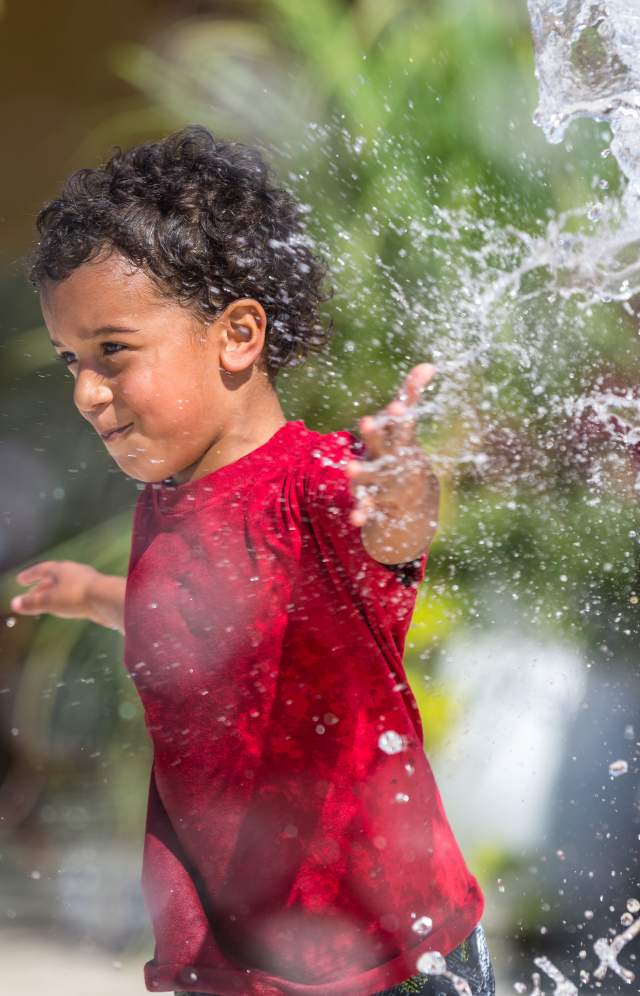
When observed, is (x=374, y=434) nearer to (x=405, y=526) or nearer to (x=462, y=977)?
(x=405, y=526)

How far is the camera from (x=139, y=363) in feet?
2.95

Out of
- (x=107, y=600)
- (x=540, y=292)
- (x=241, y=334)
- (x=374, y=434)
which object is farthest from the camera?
(x=540, y=292)

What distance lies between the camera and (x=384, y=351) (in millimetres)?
1440

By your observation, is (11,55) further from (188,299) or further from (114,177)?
(188,299)

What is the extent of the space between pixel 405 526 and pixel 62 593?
15.3 inches

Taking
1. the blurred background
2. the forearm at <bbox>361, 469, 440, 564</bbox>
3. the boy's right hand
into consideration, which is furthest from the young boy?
the blurred background

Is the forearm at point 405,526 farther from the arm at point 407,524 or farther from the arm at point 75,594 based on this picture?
the arm at point 75,594

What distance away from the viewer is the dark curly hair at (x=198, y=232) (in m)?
0.92

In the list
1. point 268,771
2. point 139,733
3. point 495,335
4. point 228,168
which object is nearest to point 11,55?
point 228,168

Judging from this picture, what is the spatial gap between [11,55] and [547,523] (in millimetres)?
995

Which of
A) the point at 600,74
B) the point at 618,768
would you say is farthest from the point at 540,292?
the point at 618,768

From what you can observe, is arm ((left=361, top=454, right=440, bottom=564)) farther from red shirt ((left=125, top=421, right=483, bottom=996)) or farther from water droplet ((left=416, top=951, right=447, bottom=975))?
water droplet ((left=416, top=951, right=447, bottom=975))

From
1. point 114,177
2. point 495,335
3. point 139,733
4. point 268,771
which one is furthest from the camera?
point 495,335

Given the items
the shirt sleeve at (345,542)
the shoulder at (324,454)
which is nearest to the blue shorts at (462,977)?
the shirt sleeve at (345,542)
